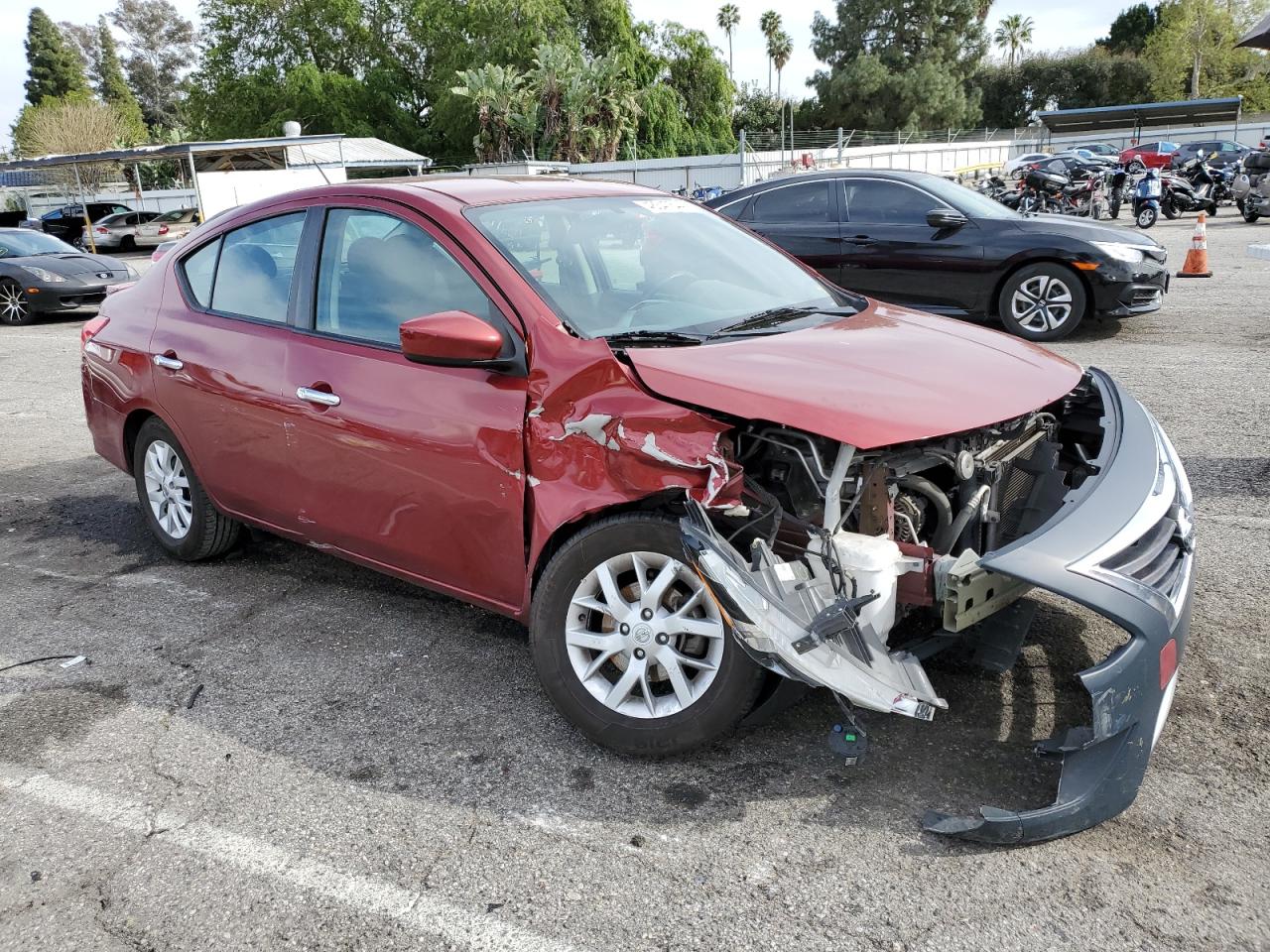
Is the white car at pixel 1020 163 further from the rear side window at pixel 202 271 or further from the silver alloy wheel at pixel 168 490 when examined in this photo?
the silver alloy wheel at pixel 168 490

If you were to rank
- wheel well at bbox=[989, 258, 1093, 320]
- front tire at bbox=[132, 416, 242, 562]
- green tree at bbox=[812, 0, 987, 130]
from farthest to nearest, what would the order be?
green tree at bbox=[812, 0, 987, 130], wheel well at bbox=[989, 258, 1093, 320], front tire at bbox=[132, 416, 242, 562]

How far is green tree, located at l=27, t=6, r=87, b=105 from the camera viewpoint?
90.9 meters

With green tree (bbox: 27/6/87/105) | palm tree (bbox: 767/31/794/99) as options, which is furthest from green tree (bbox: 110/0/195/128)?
palm tree (bbox: 767/31/794/99)

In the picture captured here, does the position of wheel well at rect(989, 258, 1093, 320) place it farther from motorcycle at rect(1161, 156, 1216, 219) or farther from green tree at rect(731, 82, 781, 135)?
green tree at rect(731, 82, 781, 135)

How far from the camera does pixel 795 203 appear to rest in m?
10.0

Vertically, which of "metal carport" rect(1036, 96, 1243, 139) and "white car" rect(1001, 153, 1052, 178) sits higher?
"metal carport" rect(1036, 96, 1243, 139)

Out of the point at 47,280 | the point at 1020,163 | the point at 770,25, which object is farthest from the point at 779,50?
the point at 47,280

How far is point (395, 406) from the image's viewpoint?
3.46 m

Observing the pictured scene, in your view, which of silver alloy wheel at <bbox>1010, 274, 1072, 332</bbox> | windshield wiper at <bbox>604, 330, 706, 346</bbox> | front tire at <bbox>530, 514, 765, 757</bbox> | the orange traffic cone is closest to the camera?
front tire at <bbox>530, 514, 765, 757</bbox>

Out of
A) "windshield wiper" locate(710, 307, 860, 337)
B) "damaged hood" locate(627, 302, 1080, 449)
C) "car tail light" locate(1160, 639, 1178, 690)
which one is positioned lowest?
"car tail light" locate(1160, 639, 1178, 690)

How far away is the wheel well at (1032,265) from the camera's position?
30.0 feet

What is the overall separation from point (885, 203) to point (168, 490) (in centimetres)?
712

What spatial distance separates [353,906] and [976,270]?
27.3 ft

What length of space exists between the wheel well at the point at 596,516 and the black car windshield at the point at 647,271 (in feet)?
1.80
